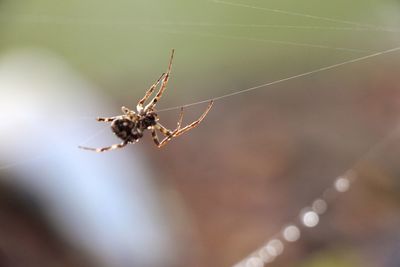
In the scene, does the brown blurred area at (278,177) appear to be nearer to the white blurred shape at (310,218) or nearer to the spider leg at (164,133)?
the white blurred shape at (310,218)

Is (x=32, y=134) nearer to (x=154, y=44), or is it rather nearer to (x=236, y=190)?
(x=154, y=44)

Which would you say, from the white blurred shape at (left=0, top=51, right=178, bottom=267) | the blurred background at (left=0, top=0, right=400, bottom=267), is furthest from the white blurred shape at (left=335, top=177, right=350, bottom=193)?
the white blurred shape at (left=0, top=51, right=178, bottom=267)

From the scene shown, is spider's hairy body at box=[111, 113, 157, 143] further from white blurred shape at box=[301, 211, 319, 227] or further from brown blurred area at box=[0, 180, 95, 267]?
white blurred shape at box=[301, 211, 319, 227]

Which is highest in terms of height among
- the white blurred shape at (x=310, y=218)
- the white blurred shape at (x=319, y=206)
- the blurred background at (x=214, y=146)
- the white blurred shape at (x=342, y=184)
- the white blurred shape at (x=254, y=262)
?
the blurred background at (x=214, y=146)

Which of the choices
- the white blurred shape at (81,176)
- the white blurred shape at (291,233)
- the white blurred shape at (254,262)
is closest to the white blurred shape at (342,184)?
the white blurred shape at (291,233)

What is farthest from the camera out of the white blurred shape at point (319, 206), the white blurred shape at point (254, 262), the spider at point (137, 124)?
the white blurred shape at point (319, 206)

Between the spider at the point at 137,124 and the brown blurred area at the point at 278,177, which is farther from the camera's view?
the brown blurred area at the point at 278,177

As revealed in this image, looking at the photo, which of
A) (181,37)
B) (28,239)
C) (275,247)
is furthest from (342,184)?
(28,239)

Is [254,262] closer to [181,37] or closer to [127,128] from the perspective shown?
[127,128]

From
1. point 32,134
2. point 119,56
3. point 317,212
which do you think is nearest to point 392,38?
point 317,212
